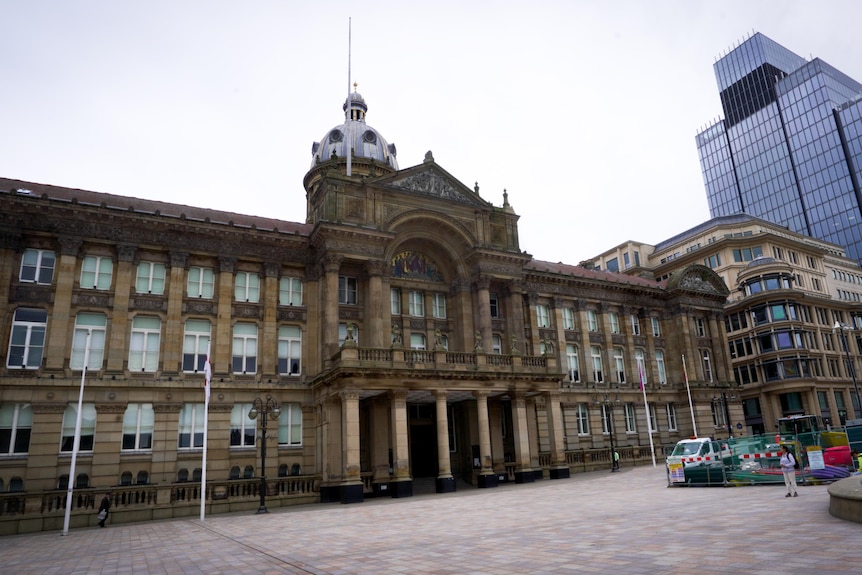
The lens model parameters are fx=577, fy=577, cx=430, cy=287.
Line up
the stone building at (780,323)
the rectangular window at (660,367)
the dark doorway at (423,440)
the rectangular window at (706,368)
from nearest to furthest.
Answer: the dark doorway at (423,440) < the rectangular window at (660,367) < the rectangular window at (706,368) < the stone building at (780,323)

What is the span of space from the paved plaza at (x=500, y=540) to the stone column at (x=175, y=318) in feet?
29.2

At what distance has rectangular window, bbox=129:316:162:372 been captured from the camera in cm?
3156

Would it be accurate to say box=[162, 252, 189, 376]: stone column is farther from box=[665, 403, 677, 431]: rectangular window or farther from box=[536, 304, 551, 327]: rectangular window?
box=[665, 403, 677, 431]: rectangular window

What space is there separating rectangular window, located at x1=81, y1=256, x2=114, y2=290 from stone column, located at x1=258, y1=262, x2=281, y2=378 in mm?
8378

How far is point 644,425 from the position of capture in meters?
48.5

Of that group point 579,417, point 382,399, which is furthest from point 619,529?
point 579,417

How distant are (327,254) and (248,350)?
7.37m

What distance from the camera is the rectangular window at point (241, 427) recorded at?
32375 mm

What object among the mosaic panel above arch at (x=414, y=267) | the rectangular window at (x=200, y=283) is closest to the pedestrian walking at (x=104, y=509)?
the rectangular window at (x=200, y=283)

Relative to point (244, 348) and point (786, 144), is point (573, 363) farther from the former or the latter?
point (786, 144)

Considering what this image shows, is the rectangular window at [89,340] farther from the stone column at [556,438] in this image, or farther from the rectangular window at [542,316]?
the rectangular window at [542,316]

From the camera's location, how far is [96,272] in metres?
31.7

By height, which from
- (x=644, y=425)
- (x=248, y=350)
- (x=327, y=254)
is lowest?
(x=644, y=425)

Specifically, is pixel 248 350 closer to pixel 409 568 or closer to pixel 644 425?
pixel 409 568
